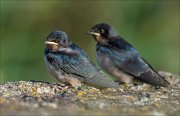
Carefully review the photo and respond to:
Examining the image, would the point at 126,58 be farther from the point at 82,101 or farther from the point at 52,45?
the point at 82,101

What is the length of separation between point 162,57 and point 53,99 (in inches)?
147

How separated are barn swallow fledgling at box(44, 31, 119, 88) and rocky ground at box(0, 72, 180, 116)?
0.17 m

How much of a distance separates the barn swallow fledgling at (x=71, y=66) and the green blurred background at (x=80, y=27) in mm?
1593

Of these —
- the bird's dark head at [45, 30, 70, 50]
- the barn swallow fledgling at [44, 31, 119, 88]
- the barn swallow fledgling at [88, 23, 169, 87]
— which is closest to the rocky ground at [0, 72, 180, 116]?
the barn swallow fledgling at [44, 31, 119, 88]

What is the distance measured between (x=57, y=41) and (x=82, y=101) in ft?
4.21

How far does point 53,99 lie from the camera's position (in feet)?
12.8

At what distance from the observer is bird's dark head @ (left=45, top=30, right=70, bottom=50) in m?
5.09

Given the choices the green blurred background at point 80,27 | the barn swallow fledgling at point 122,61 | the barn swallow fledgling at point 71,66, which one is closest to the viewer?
the barn swallow fledgling at point 71,66

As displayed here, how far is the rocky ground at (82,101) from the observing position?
3570 millimetres

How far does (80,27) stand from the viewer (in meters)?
8.32

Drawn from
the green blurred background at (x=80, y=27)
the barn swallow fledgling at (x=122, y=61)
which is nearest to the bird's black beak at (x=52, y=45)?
the barn swallow fledgling at (x=122, y=61)

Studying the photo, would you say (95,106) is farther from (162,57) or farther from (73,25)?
(73,25)

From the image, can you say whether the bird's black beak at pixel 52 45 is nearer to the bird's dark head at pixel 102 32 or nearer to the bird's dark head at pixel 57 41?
the bird's dark head at pixel 57 41

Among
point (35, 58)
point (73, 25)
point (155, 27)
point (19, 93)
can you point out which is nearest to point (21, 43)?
point (35, 58)
